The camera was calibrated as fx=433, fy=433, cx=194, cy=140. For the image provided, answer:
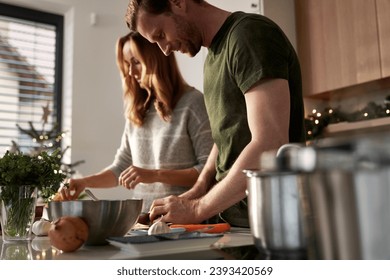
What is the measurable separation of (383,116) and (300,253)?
1523 millimetres

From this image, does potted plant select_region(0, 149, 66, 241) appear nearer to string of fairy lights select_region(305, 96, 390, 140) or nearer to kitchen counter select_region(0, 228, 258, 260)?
kitchen counter select_region(0, 228, 258, 260)

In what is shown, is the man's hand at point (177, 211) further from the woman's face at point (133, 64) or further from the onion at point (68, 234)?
the woman's face at point (133, 64)

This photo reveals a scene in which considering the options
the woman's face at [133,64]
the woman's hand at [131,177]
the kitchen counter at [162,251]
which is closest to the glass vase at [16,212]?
the kitchen counter at [162,251]

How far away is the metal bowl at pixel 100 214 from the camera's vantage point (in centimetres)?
55

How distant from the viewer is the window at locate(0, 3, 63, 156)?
2.53 meters

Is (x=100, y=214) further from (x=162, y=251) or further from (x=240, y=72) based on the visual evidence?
(x=240, y=72)

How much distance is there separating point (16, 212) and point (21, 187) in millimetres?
41

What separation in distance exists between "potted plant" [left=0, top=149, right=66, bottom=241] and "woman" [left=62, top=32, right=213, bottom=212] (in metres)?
0.59

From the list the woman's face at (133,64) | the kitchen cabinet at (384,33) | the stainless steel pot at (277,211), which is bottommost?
the stainless steel pot at (277,211)

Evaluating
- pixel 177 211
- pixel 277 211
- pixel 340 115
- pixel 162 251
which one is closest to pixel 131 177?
pixel 177 211

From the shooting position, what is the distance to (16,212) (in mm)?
705

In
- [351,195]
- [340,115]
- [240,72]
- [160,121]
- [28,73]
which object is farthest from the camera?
[28,73]

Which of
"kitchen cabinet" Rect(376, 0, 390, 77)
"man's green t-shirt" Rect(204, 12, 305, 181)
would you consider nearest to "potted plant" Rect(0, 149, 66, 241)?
"man's green t-shirt" Rect(204, 12, 305, 181)

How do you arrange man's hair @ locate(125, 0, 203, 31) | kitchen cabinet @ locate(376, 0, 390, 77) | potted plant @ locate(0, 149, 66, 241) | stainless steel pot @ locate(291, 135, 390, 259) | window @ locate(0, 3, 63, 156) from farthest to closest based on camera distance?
window @ locate(0, 3, 63, 156), kitchen cabinet @ locate(376, 0, 390, 77), man's hair @ locate(125, 0, 203, 31), potted plant @ locate(0, 149, 66, 241), stainless steel pot @ locate(291, 135, 390, 259)
